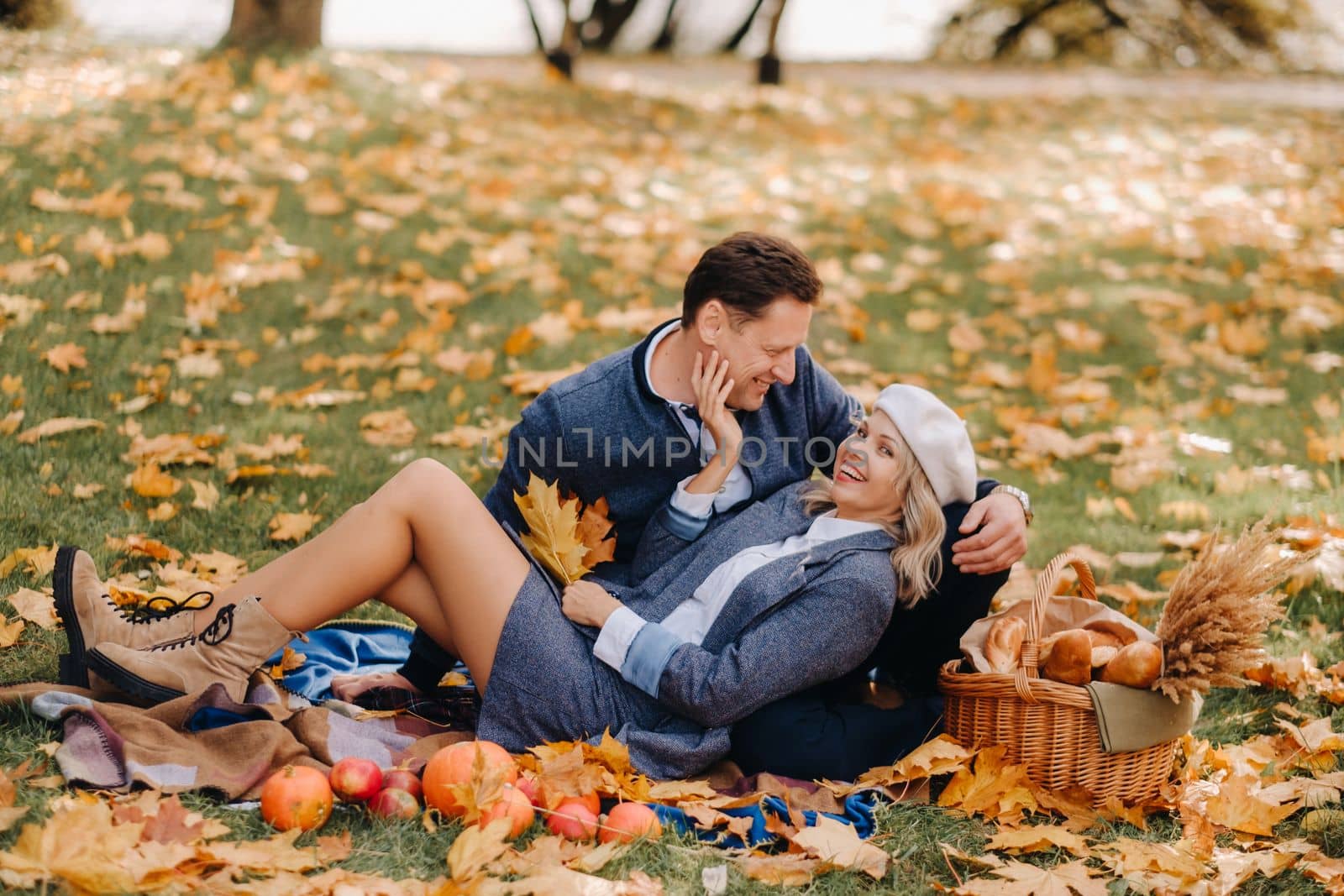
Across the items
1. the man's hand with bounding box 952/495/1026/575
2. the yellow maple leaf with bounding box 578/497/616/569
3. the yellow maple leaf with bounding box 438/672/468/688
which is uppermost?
the man's hand with bounding box 952/495/1026/575

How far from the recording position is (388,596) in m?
3.02

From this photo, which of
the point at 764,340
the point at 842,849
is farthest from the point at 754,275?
the point at 842,849

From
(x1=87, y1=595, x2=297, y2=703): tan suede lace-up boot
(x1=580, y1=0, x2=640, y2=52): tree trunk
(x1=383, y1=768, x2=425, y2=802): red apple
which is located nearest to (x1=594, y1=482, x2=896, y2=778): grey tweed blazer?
(x1=383, y1=768, x2=425, y2=802): red apple

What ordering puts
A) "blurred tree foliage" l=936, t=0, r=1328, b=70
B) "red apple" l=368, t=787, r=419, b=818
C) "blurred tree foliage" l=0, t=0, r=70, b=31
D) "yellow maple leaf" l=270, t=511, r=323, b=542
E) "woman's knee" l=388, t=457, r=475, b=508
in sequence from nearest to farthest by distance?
"red apple" l=368, t=787, r=419, b=818, "woman's knee" l=388, t=457, r=475, b=508, "yellow maple leaf" l=270, t=511, r=323, b=542, "blurred tree foliage" l=0, t=0, r=70, b=31, "blurred tree foliage" l=936, t=0, r=1328, b=70

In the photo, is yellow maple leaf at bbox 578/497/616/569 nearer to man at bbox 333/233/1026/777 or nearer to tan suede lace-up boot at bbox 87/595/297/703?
man at bbox 333/233/1026/777

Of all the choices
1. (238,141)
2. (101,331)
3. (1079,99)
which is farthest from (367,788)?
(1079,99)

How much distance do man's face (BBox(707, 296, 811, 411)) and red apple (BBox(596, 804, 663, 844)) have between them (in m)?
1.16

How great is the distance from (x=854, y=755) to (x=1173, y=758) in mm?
780

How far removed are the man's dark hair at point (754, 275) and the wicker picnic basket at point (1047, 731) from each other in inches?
38.7

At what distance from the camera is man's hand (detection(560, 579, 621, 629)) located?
2820 millimetres

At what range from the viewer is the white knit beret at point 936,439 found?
283 centimetres

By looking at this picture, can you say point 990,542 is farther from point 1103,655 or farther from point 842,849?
point 842,849

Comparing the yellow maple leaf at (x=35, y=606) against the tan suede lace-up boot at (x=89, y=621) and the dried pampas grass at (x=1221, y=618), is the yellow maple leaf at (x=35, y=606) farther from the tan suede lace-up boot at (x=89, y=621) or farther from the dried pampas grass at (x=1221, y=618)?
the dried pampas grass at (x=1221, y=618)

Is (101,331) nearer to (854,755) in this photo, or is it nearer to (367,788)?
(367,788)
